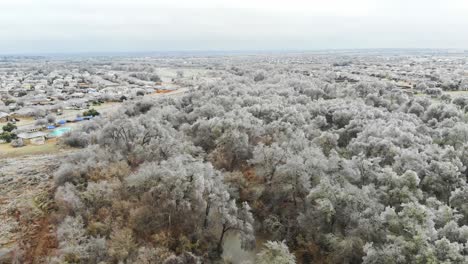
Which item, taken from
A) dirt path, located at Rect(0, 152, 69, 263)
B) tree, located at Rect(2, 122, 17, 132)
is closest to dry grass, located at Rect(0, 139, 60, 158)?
dirt path, located at Rect(0, 152, 69, 263)

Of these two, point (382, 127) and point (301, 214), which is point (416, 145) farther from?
point (301, 214)

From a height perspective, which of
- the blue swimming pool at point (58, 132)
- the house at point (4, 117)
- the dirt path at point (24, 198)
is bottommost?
the dirt path at point (24, 198)

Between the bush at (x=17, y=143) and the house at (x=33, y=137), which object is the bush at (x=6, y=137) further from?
the bush at (x=17, y=143)

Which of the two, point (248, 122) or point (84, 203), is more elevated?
point (248, 122)

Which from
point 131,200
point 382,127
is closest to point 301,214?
point 131,200

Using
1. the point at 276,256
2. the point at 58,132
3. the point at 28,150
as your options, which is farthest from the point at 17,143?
the point at 276,256

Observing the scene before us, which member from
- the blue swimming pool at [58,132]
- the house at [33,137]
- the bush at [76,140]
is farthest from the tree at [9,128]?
the bush at [76,140]
